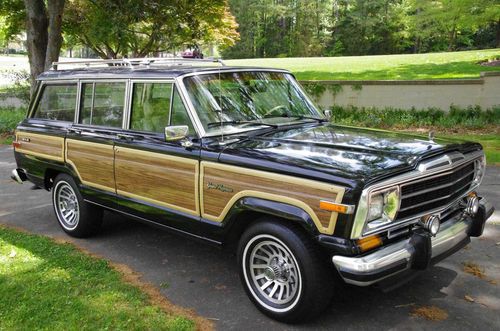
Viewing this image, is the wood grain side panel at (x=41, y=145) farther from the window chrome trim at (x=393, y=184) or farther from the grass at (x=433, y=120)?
the grass at (x=433, y=120)

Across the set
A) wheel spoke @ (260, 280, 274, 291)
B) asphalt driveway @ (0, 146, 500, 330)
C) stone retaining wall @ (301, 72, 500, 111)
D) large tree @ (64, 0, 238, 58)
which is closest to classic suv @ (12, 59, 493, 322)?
wheel spoke @ (260, 280, 274, 291)

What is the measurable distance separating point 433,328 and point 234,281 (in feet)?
5.80

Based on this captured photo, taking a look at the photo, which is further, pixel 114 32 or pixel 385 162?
pixel 114 32

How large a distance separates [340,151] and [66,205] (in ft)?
12.2

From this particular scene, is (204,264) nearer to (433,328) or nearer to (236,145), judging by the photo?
(236,145)

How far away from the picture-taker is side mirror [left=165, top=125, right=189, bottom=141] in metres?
4.06

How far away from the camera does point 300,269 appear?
11.4ft

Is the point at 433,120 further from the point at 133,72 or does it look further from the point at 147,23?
the point at 133,72

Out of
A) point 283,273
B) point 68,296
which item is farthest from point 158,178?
point 283,273

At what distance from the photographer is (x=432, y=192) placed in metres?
3.68

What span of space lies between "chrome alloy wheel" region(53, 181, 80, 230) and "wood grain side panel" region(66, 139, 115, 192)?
0.44 metres

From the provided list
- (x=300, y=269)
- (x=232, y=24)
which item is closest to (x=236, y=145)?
(x=300, y=269)

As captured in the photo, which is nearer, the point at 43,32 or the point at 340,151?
the point at 340,151

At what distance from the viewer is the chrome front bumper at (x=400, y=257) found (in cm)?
318
